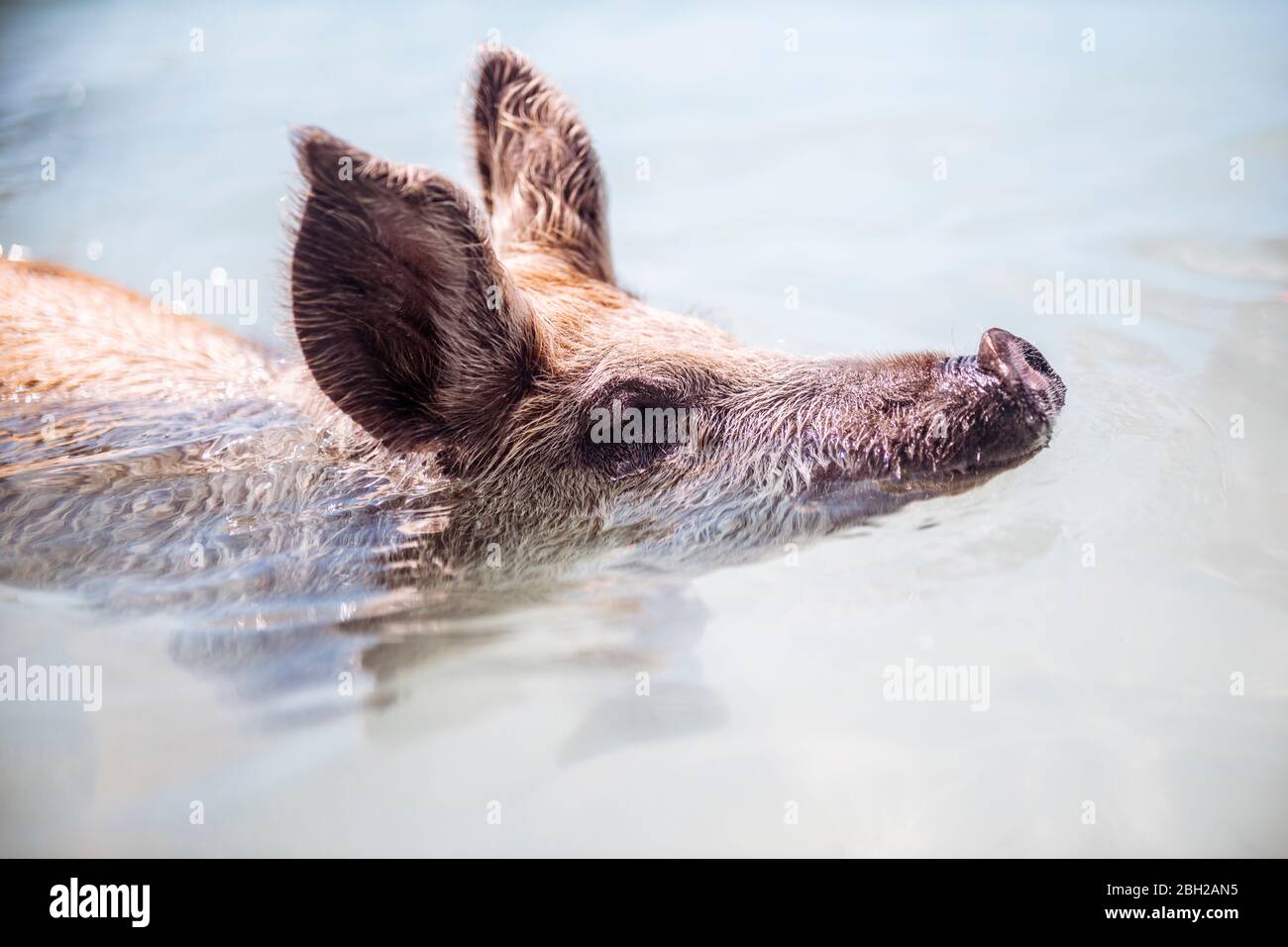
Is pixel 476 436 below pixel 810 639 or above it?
above

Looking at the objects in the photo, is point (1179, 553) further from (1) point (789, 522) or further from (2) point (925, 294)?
(2) point (925, 294)

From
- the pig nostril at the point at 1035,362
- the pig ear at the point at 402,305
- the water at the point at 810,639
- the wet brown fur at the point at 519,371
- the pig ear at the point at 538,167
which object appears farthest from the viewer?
the pig ear at the point at 538,167

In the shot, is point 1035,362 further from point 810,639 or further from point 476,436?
point 476,436

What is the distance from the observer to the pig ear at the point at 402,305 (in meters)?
3.83

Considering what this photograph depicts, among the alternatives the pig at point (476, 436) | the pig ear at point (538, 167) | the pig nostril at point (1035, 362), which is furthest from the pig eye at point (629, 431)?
the pig nostril at point (1035, 362)

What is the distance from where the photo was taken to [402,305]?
13.9 ft

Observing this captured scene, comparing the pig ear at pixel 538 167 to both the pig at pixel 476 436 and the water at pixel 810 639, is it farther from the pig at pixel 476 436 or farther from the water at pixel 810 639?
the water at pixel 810 639

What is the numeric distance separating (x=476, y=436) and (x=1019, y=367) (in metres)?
1.97

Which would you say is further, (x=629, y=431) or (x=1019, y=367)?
(x=629, y=431)

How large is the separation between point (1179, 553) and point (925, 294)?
2780mm

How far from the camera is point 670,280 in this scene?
7352 mm

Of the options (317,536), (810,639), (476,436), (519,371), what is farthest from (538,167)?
(810,639)

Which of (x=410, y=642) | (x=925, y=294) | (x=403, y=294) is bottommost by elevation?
(x=410, y=642)
